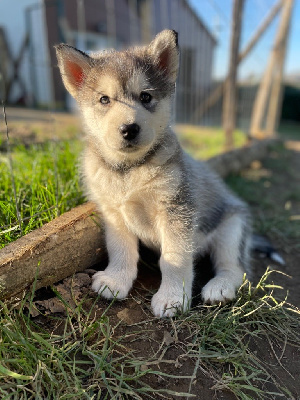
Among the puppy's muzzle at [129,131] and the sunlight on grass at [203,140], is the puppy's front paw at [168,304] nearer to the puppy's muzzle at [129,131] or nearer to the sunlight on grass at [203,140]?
the puppy's muzzle at [129,131]

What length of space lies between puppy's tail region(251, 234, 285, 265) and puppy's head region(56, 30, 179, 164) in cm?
177

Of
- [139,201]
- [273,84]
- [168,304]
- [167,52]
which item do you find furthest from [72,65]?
[273,84]

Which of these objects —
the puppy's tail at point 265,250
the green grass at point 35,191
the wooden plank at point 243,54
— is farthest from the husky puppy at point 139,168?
the wooden plank at point 243,54

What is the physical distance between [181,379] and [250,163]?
5903mm

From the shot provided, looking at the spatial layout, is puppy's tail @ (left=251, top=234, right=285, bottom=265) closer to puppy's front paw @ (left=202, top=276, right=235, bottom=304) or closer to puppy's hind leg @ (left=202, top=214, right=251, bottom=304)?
puppy's hind leg @ (left=202, top=214, right=251, bottom=304)

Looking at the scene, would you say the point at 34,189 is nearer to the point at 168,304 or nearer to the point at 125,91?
the point at 125,91

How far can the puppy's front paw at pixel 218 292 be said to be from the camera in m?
2.54

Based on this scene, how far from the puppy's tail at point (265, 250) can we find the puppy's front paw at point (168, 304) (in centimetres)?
149

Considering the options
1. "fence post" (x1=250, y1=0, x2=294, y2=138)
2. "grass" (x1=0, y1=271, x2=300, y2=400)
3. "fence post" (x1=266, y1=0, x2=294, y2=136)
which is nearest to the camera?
"grass" (x1=0, y1=271, x2=300, y2=400)

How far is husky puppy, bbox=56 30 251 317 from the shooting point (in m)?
2.32

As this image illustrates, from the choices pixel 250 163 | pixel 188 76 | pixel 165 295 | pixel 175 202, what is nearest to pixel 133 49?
pixel 175 202

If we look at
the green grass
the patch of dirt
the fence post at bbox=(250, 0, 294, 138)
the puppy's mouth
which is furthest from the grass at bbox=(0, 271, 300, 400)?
the fence post at bbox=(250, 0, 294, 138)

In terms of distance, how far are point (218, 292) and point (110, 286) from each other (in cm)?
79

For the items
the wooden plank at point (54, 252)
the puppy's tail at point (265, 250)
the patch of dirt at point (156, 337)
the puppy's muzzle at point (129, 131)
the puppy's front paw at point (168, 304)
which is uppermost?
the puppy's muzzle at point (129, 131)
